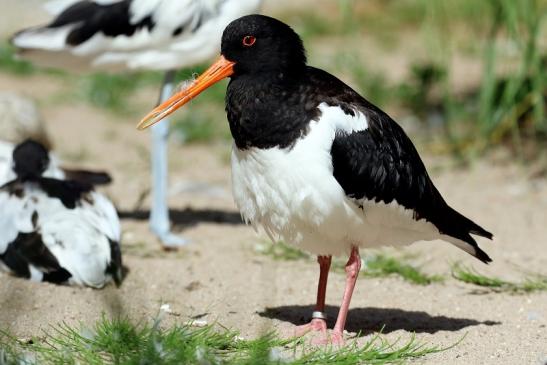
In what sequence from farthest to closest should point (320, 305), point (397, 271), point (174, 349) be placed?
point (397, 271), point (320, 305), point (174, 349)

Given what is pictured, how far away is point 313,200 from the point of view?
4.07m

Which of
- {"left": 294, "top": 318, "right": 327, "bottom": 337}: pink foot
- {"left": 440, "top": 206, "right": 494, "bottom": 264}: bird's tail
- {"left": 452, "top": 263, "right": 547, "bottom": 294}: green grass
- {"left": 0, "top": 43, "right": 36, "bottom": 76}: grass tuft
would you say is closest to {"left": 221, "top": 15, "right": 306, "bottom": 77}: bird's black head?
{"left": 440, "top": 206, "right": 494, "bottom": 264}: bird's tail

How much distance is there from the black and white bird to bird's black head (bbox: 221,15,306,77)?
130 cm

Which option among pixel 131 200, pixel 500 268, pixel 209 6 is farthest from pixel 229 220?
pixel 500 268

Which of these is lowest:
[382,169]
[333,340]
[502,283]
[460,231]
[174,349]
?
[174,349]

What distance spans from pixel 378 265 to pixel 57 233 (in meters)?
1.75

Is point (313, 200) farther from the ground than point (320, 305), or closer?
farther from the ground

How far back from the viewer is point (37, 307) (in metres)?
4.65

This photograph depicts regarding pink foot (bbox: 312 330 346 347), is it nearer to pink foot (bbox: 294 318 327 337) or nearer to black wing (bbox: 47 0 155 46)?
pink foot (bbox: 294 318 327 337)

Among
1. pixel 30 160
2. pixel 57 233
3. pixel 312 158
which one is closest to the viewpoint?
pixel 312 158

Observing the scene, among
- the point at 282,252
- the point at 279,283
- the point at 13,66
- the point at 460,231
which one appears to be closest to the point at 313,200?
the point at 460,231

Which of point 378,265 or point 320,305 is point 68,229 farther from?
point 378,265

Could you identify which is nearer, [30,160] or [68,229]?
[68,229]

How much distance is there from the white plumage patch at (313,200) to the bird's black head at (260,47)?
33 cm
